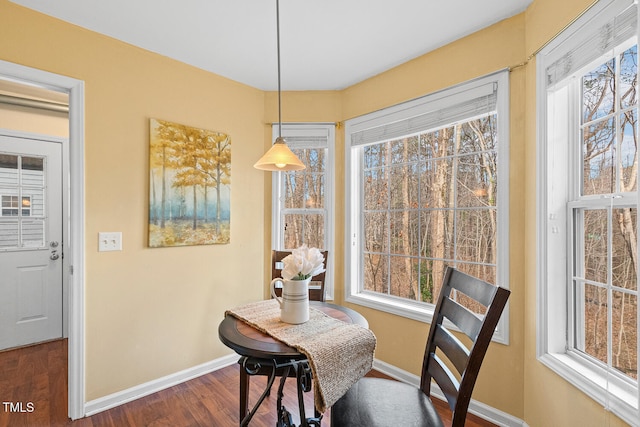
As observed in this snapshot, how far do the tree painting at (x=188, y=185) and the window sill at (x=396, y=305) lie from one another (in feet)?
4.33

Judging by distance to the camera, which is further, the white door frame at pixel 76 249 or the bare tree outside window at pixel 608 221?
the white door frame at pixel 76 249

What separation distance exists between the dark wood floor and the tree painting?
1.11 m

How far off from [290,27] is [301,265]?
158 cm

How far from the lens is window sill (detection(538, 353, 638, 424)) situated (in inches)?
47.4

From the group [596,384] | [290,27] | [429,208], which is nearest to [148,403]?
[429,208]

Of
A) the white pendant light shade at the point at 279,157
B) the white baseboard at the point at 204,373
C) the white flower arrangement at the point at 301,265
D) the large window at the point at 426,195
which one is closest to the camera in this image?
the white flower arrangement at the point at 301,265

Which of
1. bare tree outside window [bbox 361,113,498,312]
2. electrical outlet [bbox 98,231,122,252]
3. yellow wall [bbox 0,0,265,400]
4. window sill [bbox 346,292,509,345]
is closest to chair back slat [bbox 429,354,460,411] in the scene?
window sill [bbox 346,292,509,345]

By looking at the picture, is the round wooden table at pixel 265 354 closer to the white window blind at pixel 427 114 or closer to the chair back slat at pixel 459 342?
the chair back slat at pixel 459 342

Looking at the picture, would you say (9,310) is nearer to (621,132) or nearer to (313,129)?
(313,129)

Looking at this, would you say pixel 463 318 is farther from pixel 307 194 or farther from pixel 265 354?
pixel 307 194

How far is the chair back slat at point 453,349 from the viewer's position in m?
1.19

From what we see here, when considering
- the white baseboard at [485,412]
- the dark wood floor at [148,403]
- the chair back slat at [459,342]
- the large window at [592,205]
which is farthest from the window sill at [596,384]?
the dark wood floor at [148,403]

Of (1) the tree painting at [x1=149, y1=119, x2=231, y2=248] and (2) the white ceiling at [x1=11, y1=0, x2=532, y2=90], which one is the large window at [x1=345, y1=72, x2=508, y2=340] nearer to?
(2) the white ceiling at [x1=11, y1=0, x2=532, y2=90]

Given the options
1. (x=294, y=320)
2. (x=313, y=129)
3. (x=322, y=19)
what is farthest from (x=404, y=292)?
(x=322, y=19)
